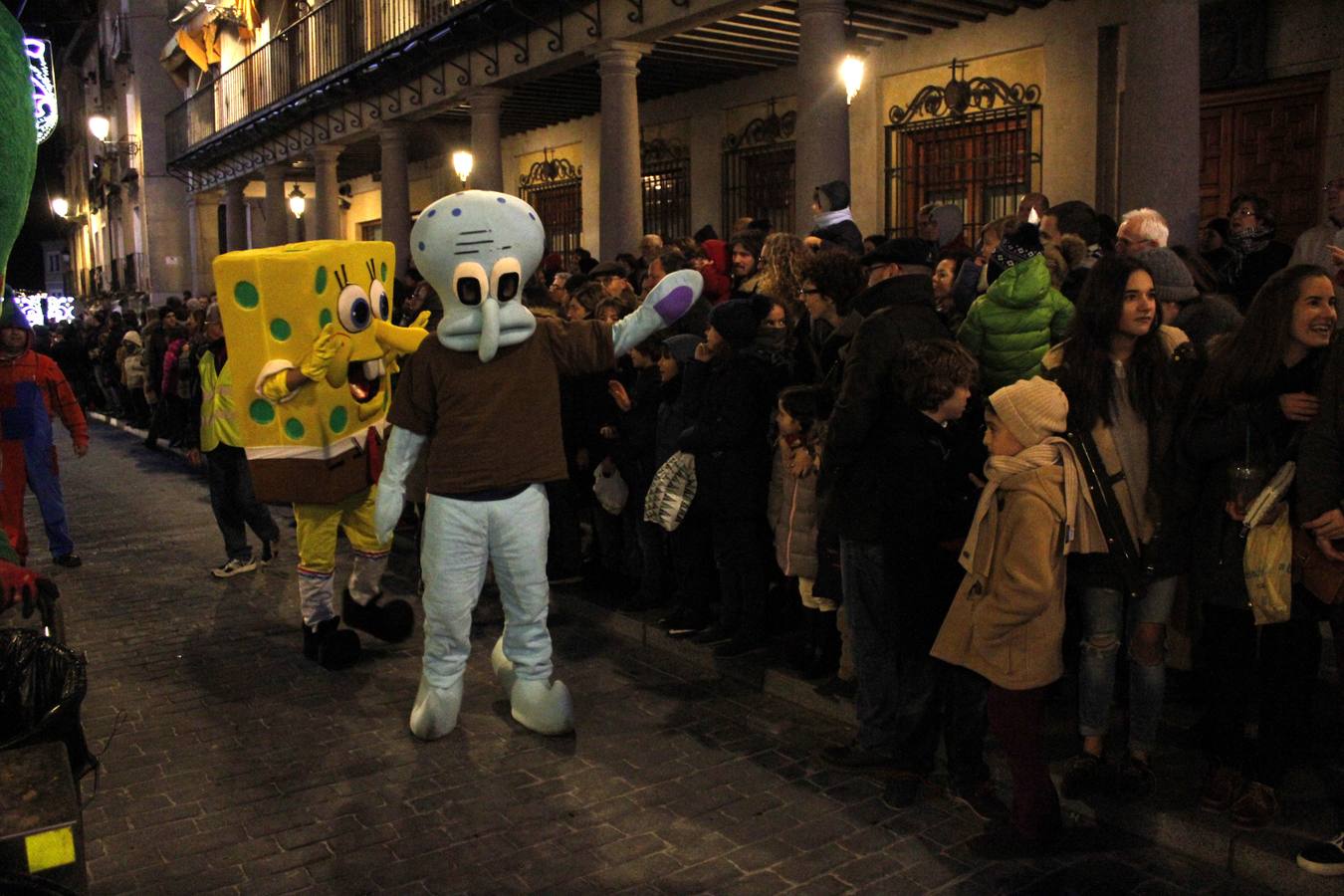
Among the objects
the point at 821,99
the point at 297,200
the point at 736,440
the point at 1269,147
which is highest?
the point at 297,200

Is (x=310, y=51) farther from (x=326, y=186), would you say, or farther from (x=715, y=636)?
(x=715, y=636)

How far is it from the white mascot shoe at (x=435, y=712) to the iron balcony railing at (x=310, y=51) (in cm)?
1081

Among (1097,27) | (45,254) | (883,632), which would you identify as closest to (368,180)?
(1097,27)

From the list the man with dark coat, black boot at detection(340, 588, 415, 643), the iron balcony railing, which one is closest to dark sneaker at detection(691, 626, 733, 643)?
the man with dark coat

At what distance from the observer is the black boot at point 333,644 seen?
6.14 m

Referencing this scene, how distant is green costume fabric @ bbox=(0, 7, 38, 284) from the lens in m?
2.90

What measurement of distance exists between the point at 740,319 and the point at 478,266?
136 centimetres

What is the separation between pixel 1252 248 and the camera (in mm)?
6859

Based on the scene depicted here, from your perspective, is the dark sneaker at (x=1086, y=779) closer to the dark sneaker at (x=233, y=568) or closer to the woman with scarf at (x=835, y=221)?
the woman with scarf at (x=835, y=221)

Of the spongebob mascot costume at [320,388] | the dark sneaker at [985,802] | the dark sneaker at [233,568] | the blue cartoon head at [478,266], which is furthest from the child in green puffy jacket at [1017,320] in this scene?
the dark sneaker at [233,568]

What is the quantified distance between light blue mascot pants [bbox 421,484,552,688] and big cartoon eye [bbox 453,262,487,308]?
0.87 metres

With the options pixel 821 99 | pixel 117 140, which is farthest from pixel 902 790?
pixel 117 140

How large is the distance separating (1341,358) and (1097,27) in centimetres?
869

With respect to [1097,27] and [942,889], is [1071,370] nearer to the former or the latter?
[942,889]
